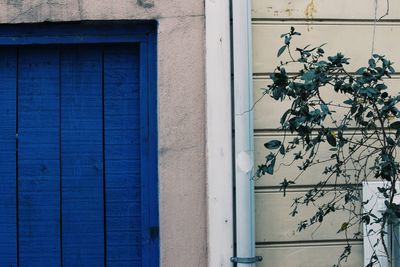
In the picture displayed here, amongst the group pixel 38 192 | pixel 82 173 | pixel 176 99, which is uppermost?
pixel 176 99

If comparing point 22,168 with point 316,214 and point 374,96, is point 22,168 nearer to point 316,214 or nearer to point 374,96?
point 316,214

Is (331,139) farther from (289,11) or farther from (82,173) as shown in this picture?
(82,173)

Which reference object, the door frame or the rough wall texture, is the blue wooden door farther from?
the rough wall texture

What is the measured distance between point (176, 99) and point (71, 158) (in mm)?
679

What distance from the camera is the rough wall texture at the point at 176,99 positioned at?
153 inches

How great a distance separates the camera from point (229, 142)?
12.8 feet

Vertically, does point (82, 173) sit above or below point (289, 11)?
below

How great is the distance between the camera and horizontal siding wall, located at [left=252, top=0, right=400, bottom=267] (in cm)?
399

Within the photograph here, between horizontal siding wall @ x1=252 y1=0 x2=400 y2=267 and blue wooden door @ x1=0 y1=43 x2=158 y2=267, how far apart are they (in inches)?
25.8

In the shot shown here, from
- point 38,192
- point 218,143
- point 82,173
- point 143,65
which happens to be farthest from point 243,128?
point 38,192

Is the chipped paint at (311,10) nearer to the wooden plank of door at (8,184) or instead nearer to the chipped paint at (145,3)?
the chipped paint at (145,3)

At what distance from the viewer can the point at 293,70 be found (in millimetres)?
4012

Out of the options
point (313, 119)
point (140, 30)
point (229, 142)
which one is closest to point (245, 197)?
point (229, 142)

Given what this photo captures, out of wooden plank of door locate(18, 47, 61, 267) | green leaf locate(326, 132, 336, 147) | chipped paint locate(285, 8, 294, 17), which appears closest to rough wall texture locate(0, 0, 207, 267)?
chipped paint locate(285, 8, 294, 17)
